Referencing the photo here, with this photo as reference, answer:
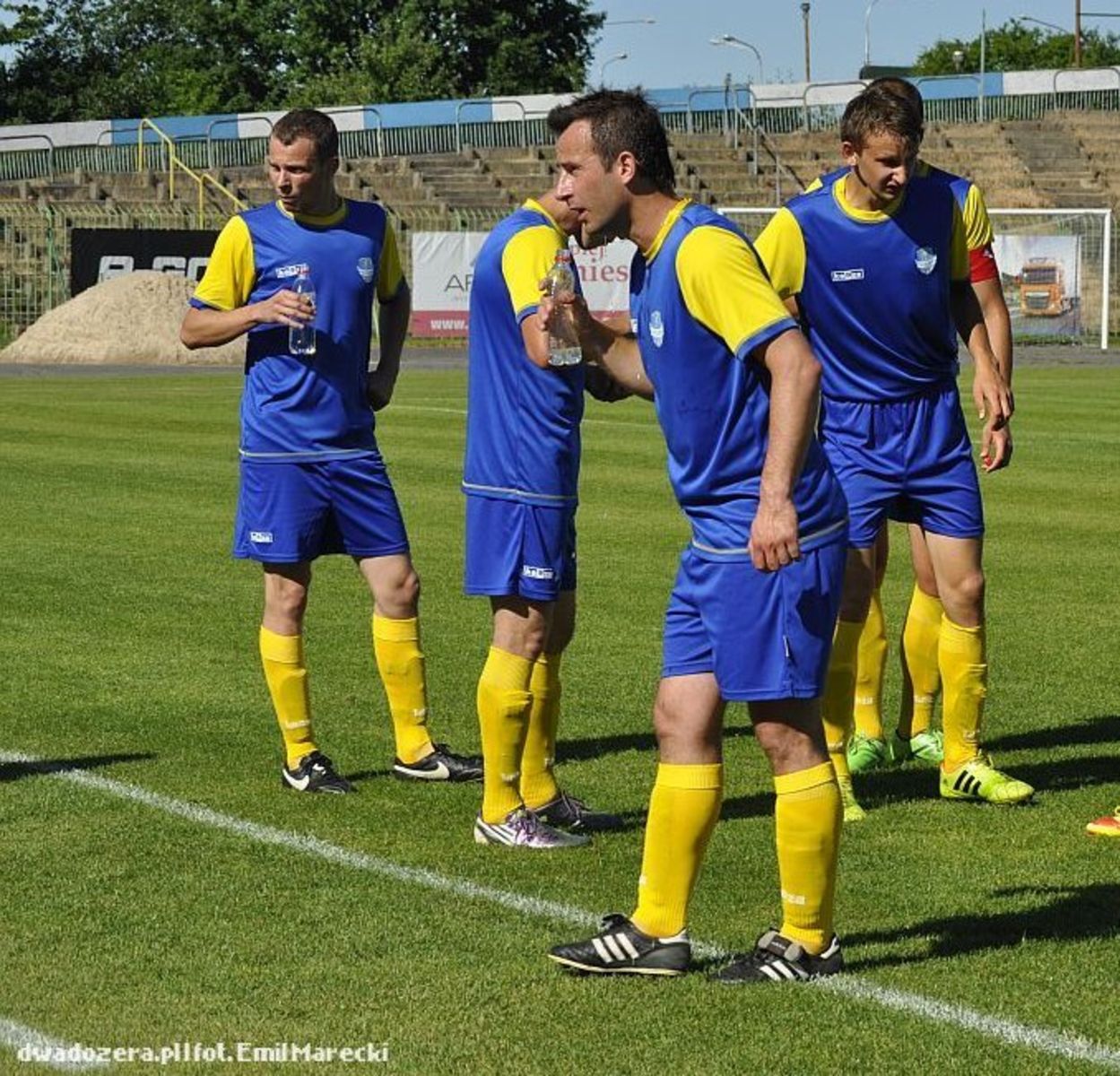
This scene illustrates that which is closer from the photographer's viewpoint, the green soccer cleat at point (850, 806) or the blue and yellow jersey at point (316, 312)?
the green soccer cleat at point (850, 806)

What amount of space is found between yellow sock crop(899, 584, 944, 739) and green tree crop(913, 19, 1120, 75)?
362 ft

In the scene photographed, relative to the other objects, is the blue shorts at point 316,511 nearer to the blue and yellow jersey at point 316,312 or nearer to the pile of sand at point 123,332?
the blue and yellow jersey at point 316,312

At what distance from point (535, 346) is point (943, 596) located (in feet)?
6.49

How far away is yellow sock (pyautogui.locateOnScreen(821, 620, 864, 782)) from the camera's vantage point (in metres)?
7.68

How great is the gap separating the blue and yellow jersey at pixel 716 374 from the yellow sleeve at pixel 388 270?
9.25ft

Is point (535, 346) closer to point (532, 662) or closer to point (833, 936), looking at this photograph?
point (532, 662)

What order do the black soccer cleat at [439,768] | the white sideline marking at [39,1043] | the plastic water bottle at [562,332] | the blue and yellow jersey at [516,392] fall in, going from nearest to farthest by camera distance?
the white sideline marking at [39,1043], the plastic water bottle at [562,332], the blue and yellow jersey at [516,392], the black soccer cleat at [439,768]

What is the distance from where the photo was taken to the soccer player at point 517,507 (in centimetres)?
710

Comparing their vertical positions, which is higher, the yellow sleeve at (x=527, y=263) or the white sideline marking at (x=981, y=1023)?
the yellow sleeve at (x=527, y=263)

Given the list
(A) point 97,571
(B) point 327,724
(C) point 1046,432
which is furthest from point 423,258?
(B) point 327,724

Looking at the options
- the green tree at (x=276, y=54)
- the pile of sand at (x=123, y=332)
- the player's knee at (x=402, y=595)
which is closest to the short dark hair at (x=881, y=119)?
the player's knee at (x=402, y=595)

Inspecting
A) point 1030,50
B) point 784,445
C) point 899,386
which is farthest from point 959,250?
point 1030,50

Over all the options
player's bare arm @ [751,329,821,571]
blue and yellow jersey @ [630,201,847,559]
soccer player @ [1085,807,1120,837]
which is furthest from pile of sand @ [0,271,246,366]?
player's bare arm @ [751,329,821,571]

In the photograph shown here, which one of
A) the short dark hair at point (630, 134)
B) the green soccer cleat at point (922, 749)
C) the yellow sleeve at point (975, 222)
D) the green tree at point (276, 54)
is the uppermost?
the green tree at point (276, 54)
